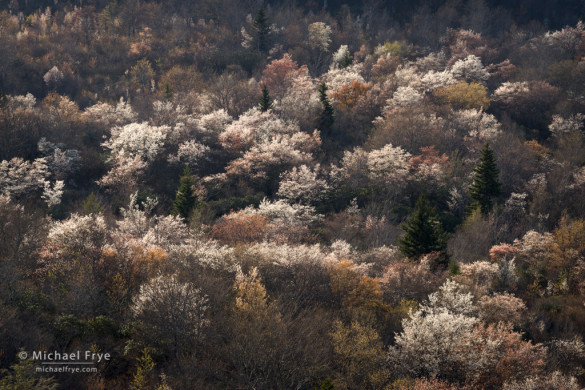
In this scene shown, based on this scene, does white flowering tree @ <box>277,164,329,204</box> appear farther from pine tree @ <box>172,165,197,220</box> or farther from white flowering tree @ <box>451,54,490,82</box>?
white flowering tree @ <box>451,54,490,82</box>

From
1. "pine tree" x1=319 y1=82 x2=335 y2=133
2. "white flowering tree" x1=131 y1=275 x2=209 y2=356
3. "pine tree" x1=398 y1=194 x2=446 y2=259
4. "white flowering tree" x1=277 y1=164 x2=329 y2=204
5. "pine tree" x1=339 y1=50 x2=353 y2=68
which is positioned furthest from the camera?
"pine tree" x1=339 y1=50 x2=353 y2=68

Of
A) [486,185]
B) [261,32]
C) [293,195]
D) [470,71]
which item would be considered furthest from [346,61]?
[486,185]

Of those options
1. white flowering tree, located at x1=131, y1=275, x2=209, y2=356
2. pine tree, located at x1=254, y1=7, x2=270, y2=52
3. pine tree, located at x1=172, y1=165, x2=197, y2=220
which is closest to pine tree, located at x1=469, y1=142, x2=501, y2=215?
pine tree, located at x1=172, y1=165, x2=197, y2=220

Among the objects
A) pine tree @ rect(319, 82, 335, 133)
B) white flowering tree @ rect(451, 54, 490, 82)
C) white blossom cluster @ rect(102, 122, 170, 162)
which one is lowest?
white blossom cluster @ rect(102, 122, 170, 162)

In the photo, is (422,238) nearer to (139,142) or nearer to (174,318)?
(174,318)

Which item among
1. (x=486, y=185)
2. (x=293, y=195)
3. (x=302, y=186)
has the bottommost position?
(x=293, y=195)

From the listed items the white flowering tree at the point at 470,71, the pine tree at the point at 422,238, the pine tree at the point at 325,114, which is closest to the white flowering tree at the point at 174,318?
the pine tree at the point at 422,238

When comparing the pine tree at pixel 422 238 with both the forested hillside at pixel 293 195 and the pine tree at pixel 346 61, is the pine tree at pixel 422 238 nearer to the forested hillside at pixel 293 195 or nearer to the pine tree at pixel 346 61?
the forested hillside at pixel 293 195

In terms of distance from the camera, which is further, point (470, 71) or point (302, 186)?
point (470, 71)
